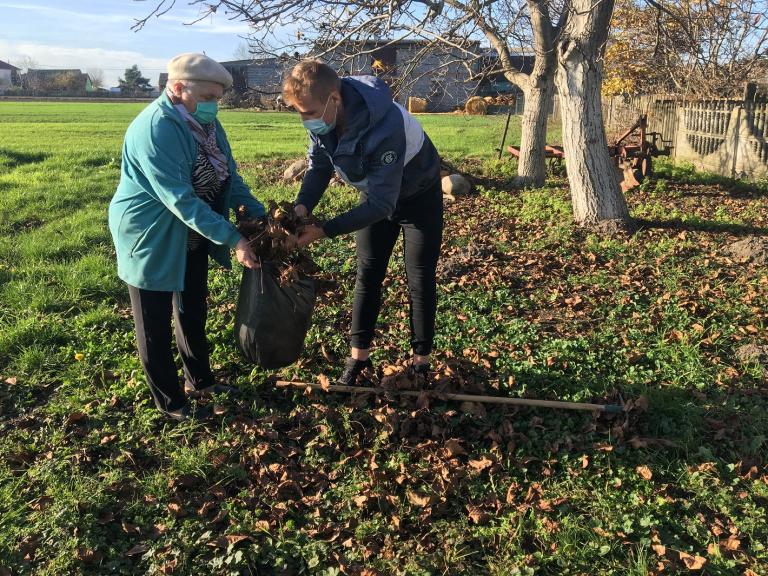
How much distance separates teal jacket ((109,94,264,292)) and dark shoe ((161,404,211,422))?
823 millimetres

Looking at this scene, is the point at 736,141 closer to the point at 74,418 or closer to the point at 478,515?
the point at 478,515

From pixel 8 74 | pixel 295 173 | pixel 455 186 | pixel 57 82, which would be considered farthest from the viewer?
pixel 8 74

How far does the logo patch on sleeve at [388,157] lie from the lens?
2.86m

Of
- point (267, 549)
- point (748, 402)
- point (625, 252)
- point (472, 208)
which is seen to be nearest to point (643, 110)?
point (472, 208)

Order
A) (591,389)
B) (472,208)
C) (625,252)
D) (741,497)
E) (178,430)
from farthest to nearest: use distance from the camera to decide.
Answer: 1. (472,208)
2. (625,252)
3. (591,389)
4. (178,430)
5. (741,497)

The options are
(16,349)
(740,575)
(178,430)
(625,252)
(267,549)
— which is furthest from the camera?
(625,252)

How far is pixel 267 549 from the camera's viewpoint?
2576 millimetres

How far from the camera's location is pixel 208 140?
10.2ft

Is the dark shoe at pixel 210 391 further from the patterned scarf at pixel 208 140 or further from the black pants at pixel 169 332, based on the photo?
the patterned scarf at pixel 208 140

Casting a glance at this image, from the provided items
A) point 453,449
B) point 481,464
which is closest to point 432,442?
point 453,449

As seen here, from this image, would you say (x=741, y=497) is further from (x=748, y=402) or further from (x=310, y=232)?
(x=310, y=232)

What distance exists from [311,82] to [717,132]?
36.4 ft

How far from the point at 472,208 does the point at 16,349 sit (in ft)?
19.8

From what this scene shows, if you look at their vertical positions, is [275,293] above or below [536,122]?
below
